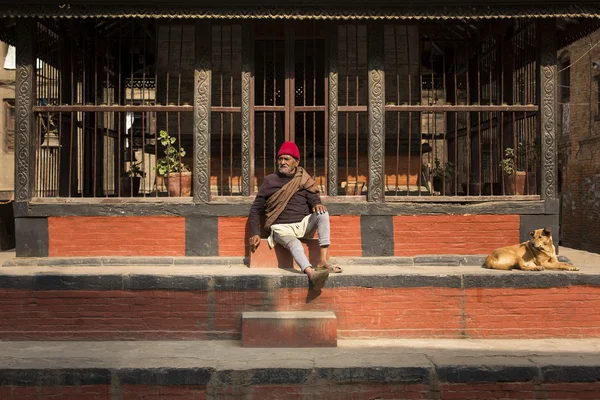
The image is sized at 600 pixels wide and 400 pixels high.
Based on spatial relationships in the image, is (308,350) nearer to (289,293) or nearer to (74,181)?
(289,293)

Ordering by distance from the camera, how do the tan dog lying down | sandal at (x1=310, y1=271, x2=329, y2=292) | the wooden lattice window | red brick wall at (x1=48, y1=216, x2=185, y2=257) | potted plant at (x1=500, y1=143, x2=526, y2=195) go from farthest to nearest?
the wooden lattice window < potted plant at (x1=500, y1=143, x2=526, y2=195) < red brick wall at (x1=48, y1=216, x2=185, y2=257) < the tan dog lying down < sandal at (x1=310, y1=271, x2=329, y2=292)

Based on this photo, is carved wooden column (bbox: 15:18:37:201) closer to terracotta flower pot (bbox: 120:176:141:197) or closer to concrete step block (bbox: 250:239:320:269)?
terracotta flower pot (bbox: 120:176:141:197)

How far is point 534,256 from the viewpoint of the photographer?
780 centimetres

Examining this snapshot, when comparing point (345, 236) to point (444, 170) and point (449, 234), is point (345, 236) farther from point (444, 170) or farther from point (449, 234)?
point (444, 170)

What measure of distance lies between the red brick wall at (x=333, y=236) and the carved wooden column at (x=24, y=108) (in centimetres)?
266

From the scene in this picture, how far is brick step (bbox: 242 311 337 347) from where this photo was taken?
6.91 m

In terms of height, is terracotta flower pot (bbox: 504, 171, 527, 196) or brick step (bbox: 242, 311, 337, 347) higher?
terracotta flower pot (bbox: 504, 171, 527, 196)

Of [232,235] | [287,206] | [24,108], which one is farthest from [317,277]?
[24,108]

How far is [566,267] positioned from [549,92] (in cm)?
252

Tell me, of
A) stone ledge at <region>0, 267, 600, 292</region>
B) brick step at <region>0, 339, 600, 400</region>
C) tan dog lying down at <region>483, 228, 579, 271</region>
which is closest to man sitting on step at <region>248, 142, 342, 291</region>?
stone ledge at <region>0, 267, 600, 292</region>

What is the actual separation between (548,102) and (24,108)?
7.07 metres

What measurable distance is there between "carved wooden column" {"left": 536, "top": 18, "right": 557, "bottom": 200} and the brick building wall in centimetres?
1128

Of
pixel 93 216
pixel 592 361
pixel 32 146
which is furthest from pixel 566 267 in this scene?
pixel 32 146

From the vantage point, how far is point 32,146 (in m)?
8.68
